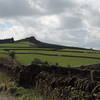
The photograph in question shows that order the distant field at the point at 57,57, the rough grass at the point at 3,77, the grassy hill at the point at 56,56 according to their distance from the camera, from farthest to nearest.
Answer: the grassy hill at the point at 56,56, the distant field at the point at 57,57, the rough grass at the point at 3,77

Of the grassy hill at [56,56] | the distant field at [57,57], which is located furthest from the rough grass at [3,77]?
the distant field at [57,57]

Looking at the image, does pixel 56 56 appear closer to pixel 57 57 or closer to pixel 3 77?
pixel 57 57

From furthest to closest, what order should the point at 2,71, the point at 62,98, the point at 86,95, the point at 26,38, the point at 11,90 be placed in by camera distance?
the point at 26,38, the point at 2,71, the point at 11,90, the point at 62,98, the point at 86,95

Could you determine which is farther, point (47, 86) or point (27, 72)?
point (27, 72)

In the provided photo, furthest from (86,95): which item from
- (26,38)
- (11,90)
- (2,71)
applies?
(26,38)

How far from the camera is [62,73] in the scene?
25047mm

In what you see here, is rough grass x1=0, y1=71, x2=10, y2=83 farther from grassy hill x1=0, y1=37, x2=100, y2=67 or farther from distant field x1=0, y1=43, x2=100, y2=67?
distant field x1=0, y1=43, x2=100, y2=67

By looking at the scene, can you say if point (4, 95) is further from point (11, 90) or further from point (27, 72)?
point (27, 72)

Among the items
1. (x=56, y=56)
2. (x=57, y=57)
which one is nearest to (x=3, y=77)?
(x=57, y=57)

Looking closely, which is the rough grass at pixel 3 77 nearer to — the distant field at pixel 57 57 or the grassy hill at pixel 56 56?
the grassy hill at pixel 56 56

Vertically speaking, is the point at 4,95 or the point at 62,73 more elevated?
the point at 62,73

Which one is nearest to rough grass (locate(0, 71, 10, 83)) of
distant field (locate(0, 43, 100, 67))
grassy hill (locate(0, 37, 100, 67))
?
grassy hill (locate(0, 37, 100, 67))

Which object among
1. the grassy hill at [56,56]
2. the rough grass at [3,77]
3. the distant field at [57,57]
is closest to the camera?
the rough grass at [3,77]

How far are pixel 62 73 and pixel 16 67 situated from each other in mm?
6832
